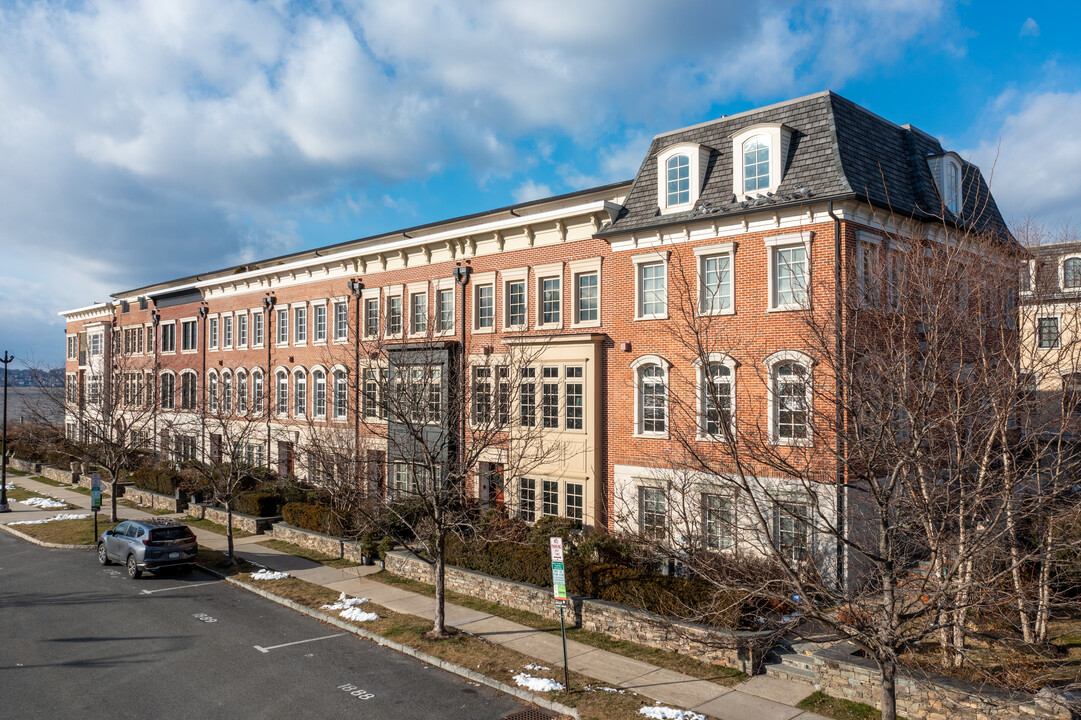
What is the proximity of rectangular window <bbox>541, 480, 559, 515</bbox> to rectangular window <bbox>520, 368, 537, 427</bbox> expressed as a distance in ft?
6.83

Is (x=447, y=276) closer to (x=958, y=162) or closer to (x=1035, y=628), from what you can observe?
(x=958, y=162)

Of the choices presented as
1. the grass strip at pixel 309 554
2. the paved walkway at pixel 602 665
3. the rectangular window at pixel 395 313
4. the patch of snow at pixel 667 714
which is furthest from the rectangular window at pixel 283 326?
Result: the patch of snow at pixel 667 714

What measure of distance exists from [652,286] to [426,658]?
12.2m

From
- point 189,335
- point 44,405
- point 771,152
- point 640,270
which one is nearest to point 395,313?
point 640,270

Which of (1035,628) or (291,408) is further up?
(291,408)

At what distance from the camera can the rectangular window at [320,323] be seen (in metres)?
34.2

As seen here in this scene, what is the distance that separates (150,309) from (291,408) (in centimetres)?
1975

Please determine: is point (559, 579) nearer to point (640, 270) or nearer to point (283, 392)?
point (640, 270)

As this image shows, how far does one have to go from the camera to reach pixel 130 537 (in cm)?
2347

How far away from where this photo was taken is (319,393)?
114ft

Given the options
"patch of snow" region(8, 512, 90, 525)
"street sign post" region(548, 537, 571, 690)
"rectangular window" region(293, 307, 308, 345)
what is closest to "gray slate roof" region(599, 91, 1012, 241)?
"street sign post" region(548, 537, 571, 690)

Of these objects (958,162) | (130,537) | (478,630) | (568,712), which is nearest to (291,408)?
(130,537)

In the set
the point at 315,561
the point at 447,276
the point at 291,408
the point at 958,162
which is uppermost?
the point at 958,162

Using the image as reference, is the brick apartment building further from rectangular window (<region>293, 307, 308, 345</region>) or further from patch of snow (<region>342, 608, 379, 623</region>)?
patch of snow (<region>342, 608, 379, 623</region>)
